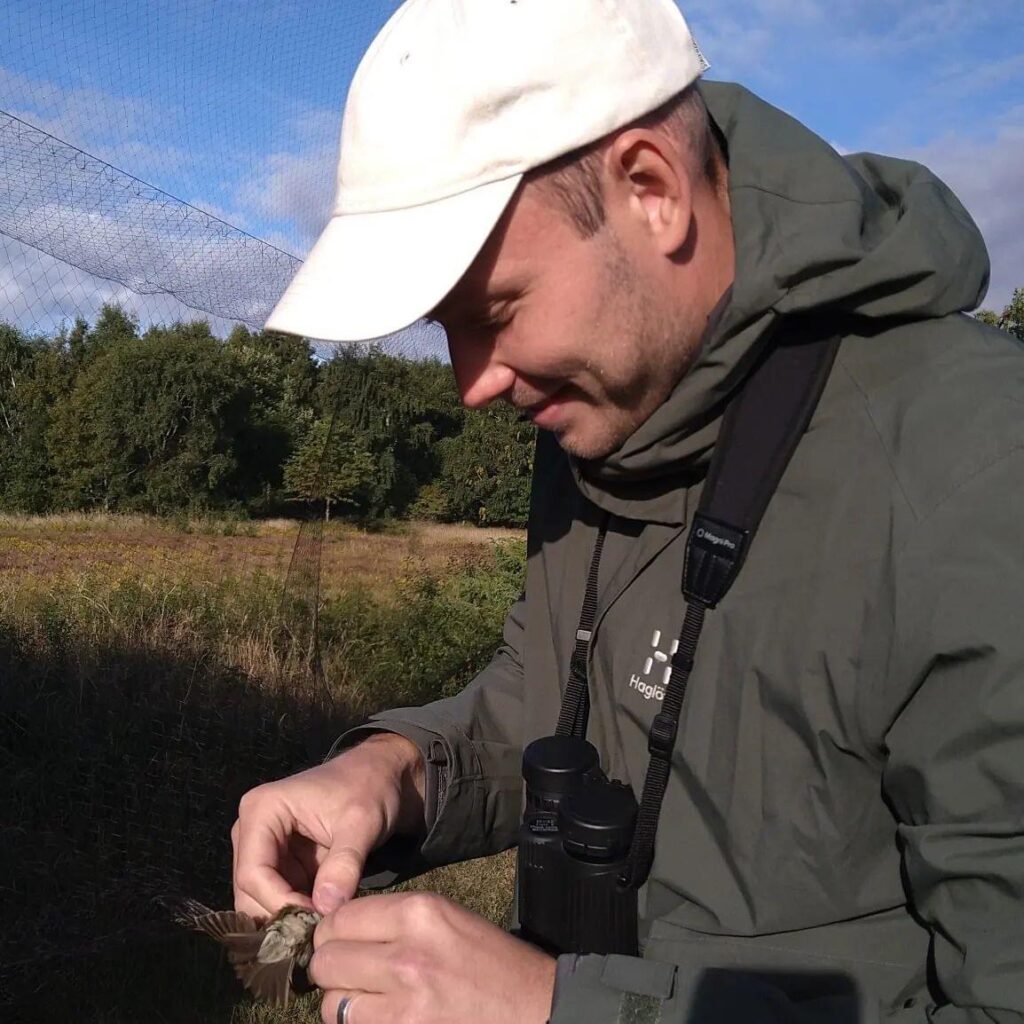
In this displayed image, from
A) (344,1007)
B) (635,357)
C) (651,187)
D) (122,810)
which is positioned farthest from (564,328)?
(122,810)

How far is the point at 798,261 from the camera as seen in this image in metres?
1.40

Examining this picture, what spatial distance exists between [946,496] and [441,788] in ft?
3.99

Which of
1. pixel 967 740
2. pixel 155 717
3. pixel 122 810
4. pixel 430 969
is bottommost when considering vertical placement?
pixel 122 810

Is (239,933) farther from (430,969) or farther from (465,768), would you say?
(430,969)

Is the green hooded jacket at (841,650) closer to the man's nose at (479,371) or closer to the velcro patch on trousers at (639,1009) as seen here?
the velcro patch on trousers at (639,1009)

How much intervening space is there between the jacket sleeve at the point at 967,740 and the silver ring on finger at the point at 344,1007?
793 mm

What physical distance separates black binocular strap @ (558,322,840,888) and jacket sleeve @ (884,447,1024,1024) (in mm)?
269

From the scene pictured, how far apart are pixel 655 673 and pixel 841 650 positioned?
1.22 ft

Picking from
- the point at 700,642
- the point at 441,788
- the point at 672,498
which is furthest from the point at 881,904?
the point at 441,788

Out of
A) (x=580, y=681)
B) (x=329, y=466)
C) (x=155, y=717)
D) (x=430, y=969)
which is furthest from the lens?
(x=329, y=466)

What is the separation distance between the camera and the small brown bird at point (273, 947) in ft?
5.61

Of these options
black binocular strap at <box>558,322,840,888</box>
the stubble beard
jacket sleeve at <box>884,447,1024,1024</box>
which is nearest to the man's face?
the stubble beard

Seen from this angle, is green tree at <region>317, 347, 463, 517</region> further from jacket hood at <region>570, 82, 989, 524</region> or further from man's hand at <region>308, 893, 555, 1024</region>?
man's hand at <region>308, 893, 555, 1024</region>

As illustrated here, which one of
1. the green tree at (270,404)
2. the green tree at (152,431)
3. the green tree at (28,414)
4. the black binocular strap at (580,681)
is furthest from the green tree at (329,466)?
Result: the black binocular strap at (580,681)
